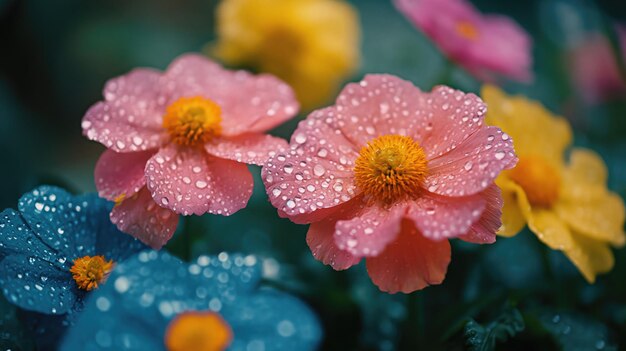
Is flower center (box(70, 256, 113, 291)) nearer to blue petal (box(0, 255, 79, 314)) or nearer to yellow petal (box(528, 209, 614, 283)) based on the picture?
blue petal (box(0, 255, 79, 314))

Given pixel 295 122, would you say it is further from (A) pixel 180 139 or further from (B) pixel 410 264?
(B) pixel 410 264

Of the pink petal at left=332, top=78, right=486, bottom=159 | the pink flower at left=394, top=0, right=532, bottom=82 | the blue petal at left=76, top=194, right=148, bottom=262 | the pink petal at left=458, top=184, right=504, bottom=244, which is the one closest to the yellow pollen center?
the pink flower at left=394, top=0, right=532, bottom=82

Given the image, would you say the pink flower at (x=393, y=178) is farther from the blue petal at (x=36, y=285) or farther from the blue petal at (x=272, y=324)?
the blue petal at (x=36, y=285)

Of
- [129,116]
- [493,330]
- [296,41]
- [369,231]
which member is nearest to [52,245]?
[129,116]

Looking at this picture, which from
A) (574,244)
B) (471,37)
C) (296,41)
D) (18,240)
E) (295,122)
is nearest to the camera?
(18,240)

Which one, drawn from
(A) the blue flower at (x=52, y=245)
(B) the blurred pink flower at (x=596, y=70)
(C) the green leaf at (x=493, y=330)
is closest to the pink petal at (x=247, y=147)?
(A) the blue flower at (x=52, y=245)

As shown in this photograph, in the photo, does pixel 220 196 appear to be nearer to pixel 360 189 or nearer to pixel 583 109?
pixel 360 189
